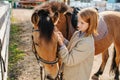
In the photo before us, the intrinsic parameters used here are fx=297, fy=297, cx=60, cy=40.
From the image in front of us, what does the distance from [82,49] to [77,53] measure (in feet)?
0.21

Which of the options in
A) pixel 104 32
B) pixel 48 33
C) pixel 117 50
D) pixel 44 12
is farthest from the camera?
pixel 117 50

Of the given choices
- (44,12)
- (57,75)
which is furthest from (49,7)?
(57,75)

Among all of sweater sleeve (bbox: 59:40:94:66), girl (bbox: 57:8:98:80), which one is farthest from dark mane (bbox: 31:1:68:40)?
sweater sleeve (bbox: 59:40:94:66)

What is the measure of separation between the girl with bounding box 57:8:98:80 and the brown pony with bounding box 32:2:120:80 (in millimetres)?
175

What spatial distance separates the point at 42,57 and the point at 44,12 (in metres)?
0.53

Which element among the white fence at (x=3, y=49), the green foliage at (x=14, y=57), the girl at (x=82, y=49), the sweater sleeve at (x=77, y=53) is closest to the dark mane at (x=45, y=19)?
the girl at (x=82, y=49)

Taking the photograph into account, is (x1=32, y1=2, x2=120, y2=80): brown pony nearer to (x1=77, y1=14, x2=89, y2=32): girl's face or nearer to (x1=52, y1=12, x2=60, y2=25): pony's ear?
(x1=52, y1=12, x2=60, y2=25): pony's ear

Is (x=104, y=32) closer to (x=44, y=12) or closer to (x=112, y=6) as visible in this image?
(x=44, y=12)

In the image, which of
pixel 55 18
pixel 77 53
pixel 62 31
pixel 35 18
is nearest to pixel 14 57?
pixel 62 31

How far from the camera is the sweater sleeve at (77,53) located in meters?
2.99

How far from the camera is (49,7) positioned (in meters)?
3.66

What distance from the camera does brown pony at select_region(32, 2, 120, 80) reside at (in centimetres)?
322

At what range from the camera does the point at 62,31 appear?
4172 mm

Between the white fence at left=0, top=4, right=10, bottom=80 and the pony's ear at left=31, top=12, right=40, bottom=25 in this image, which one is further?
the pony's ear at left=31, top=12, right=40, bottom=25
